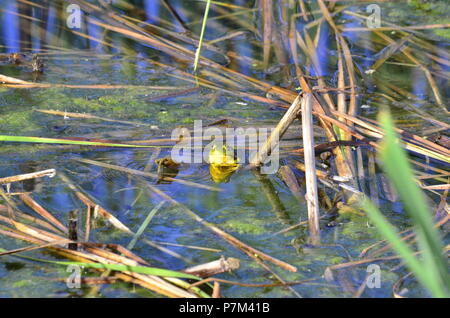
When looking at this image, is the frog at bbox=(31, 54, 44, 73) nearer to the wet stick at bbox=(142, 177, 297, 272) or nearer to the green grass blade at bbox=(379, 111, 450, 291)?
the wet stick at bbox=(142, 177, 297, 272)

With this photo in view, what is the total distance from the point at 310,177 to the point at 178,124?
3.39 feet

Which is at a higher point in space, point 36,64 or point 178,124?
point 36,64

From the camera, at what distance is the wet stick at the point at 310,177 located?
224 cm

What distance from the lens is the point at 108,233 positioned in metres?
2.22

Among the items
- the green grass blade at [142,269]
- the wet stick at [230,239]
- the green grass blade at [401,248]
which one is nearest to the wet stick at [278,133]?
the wet stick at [230,239]

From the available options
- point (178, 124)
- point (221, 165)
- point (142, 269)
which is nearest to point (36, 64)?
point (178, 124)

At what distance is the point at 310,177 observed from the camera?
2.29 meters

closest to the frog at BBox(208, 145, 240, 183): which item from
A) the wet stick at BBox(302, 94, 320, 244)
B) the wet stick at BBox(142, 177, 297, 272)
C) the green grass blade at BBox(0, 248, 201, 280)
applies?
the wet stick at BBox(142, 177, 297, 272)

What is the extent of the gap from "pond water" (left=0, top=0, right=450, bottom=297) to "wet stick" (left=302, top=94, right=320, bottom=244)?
0.05 m

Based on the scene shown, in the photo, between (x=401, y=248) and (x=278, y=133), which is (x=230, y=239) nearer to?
(x=278, y=133)

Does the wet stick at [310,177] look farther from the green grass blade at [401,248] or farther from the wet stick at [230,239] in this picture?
the green grass blade at [401,248]

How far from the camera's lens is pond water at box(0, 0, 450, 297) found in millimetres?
2092

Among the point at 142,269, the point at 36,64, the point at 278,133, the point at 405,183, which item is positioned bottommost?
the point at 142,269
